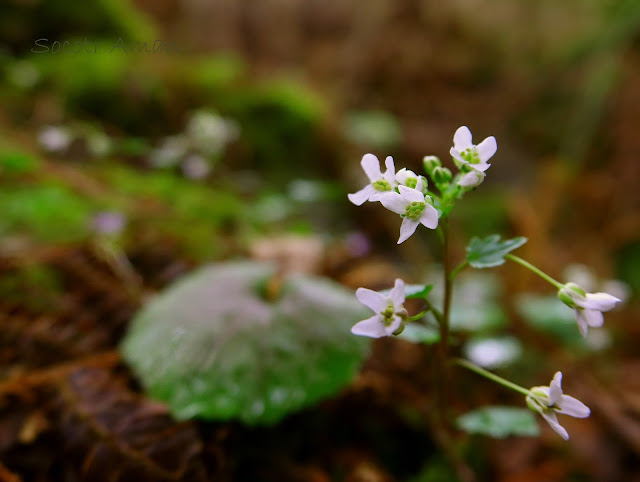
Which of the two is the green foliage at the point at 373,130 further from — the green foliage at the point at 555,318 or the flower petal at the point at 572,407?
the flower petal at the point at 572,407

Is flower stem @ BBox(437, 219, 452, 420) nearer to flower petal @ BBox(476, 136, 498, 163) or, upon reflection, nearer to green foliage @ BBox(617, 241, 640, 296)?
flower petal @ BBox(476, 136, 498, 163)

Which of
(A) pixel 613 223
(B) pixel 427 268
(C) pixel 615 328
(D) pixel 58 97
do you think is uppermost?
(D) pixel 58 97

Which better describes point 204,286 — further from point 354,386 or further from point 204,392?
point 354,386

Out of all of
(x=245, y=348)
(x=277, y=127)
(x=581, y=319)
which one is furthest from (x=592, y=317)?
(x=277, y=127)

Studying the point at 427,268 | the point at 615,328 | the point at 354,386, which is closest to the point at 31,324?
the point at 354,386

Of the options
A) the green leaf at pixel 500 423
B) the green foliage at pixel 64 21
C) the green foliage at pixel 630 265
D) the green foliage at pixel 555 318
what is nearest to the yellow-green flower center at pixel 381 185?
the green leaf at pixel 500 423

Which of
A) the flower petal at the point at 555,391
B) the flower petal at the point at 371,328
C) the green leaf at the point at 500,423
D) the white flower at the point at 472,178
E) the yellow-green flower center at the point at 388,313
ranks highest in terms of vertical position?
the white flower at the point at 472,178

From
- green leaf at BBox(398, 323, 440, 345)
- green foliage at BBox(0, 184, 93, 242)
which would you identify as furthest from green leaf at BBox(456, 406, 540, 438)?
green foliage at BBox(0, 184, 93, 242)

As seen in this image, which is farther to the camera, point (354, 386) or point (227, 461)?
point (354, 386)
